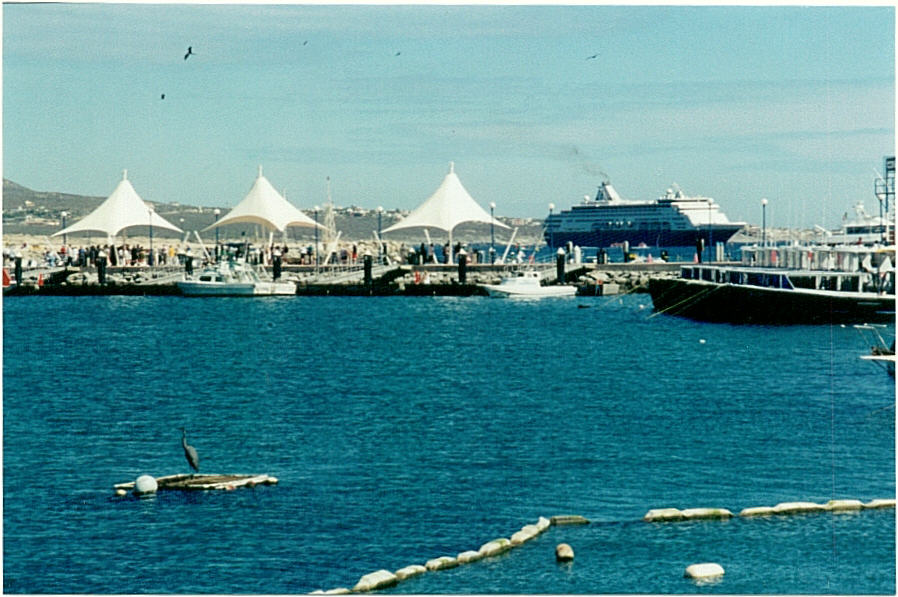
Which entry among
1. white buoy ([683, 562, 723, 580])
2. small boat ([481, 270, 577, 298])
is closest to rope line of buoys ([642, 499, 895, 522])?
white buoy ([683, 562, 723, 580])

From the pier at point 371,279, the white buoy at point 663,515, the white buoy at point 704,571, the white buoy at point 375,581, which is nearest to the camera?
the white buoy at point 375,581

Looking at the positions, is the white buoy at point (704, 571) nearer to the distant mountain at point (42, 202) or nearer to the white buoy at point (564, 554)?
the white buoy at point (564, 554)

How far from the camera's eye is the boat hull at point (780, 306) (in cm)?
5391

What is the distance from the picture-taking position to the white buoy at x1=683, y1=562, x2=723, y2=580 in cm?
1742

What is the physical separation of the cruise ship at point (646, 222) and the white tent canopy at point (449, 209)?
67.8 metres

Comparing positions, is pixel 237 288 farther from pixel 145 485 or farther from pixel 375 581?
pixel 375 581

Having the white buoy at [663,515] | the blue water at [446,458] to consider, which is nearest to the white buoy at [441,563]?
the blue water at [446,458]

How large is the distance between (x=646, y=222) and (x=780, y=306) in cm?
9725

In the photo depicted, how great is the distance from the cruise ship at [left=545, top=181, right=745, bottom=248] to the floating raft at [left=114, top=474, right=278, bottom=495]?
128 meters

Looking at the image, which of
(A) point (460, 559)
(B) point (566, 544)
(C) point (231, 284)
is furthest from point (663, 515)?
(C) point (231, 284)

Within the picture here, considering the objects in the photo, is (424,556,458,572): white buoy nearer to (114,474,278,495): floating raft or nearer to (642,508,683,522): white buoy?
(642,508,683,522): white buoy

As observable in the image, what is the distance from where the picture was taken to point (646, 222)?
6014 inches

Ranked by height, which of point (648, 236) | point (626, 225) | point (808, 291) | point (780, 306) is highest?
point (626, 225)

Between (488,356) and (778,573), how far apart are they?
3003 cm
